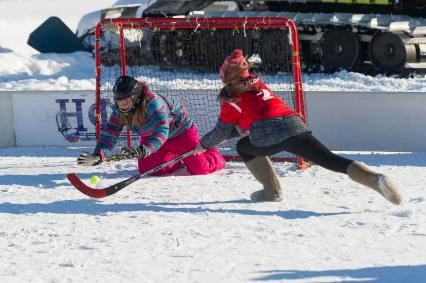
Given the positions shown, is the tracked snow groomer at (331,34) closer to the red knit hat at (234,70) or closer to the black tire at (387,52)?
the black tire at (387,52)

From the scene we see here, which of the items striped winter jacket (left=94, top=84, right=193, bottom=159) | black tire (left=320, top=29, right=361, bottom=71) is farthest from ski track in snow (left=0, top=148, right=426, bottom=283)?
black tire (left=320, top=29, right=361, bottom=71)

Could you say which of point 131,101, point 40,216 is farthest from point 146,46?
point 40,216

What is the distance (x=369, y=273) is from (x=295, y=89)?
3668 mm

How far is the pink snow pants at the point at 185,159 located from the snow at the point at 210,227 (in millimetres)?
122

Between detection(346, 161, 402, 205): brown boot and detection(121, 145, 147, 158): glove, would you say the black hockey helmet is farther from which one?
detection(346, 161, 402, 205): brown boot

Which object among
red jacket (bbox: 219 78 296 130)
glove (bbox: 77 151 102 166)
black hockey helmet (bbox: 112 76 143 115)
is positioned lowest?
glove (bbox: 77 151 102 166)

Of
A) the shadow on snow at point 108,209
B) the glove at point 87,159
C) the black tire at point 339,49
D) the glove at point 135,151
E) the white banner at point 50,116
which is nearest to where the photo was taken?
the shadow on snow at point 108,209

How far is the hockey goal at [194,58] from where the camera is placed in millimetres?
8578

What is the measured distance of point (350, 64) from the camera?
51.6 feet

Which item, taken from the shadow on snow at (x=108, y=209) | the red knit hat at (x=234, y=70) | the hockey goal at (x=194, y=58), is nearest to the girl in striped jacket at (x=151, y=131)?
the shadow on snow at (x=108, y=209)

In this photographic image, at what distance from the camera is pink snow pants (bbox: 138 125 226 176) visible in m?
7.96

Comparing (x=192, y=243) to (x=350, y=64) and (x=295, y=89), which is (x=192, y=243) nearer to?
(x=295, y=89)

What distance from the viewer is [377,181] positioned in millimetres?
6113

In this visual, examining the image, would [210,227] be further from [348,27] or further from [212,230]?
[348,27]
